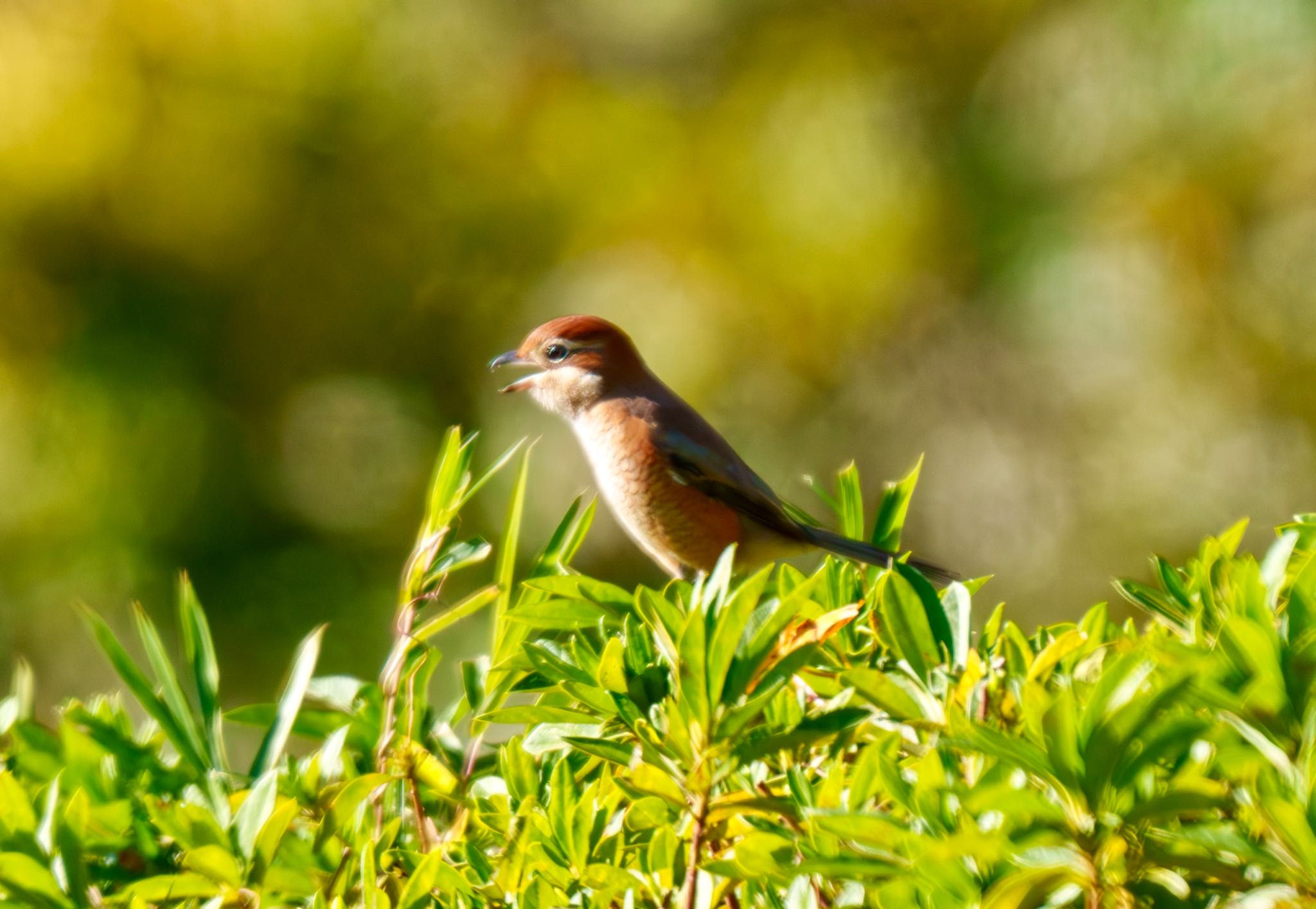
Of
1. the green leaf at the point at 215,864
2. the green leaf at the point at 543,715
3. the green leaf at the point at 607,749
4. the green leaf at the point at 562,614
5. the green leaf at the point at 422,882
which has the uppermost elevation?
the green leaf at the point at 562,614

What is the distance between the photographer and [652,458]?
11.5 feet

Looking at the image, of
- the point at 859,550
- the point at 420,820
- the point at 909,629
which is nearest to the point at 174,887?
the point at 420,820

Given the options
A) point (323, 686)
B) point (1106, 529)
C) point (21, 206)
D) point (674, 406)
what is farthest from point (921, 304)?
point (323, 686)

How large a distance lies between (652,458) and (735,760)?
8.10 feet

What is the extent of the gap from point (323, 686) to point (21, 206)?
6.09m

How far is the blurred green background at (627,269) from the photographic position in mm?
5977

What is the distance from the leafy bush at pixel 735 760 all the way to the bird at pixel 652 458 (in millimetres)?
1756

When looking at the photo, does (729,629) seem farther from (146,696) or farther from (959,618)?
(146,696)

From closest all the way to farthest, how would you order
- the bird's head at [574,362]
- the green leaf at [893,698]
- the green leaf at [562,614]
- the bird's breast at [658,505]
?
the green leaf at [893,698]
the green leaf at [562,614]
the bird's breast at [658,505]
the bird's head at [574,362]

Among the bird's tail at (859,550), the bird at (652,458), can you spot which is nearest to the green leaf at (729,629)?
the bird's tail at (859,550)

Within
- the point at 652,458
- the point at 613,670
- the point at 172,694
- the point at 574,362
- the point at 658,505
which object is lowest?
the point at 658,505

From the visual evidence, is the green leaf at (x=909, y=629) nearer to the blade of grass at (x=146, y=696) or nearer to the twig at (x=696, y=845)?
the twig at (x=696, y=845)

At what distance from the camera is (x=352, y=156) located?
23.4 feet

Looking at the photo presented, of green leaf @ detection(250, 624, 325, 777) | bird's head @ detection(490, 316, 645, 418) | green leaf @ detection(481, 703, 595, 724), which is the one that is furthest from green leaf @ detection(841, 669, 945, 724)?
bird's head @ detection(490, 316, 645, 418)
